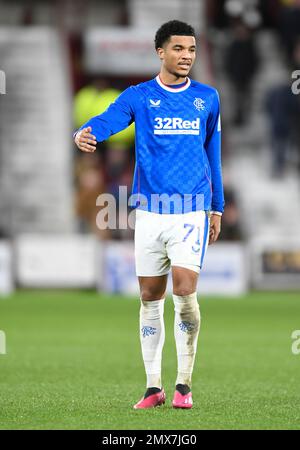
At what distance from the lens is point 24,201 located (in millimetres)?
23578

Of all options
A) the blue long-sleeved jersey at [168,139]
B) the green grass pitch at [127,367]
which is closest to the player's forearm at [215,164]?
the blue long-sleeved jersey at [168,139]

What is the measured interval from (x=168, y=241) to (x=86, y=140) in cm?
82

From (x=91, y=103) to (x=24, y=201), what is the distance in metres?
2.27

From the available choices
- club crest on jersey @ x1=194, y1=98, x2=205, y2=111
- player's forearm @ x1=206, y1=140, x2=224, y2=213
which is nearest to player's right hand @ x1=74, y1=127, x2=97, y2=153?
club crest on jersey @ x1=194, y1=98, x2=205, y2=111

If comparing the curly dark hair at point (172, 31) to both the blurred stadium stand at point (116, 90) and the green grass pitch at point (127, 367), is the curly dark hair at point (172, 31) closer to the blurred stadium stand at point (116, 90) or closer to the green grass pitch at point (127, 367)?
the green grass pitch at point (127, 367)

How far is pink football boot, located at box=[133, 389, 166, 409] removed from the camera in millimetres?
7691

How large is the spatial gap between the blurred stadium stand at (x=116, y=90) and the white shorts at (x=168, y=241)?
1414 centimetres

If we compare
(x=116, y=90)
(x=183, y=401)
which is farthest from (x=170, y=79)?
(x=116, y=90)

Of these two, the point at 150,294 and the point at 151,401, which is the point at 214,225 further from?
the point at 151,401

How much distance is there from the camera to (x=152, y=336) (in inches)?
309

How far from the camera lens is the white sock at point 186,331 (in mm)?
7703

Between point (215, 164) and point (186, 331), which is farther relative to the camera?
point (215, 164)

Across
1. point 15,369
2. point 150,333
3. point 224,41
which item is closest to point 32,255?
point 224,41

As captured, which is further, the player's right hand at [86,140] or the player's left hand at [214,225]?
the player's left hand at [214,225]
